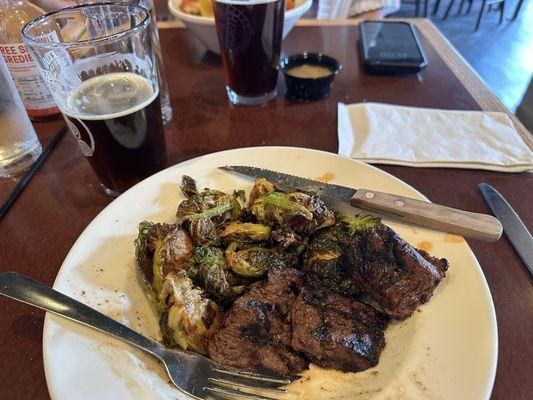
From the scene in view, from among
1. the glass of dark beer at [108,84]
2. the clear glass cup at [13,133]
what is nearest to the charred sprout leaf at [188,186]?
the glass of dark beer at [108,84]

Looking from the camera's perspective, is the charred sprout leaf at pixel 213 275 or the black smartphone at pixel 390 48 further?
the black smartphone at pixel 390 48

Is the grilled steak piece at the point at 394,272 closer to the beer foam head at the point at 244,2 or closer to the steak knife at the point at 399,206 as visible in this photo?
the steak knife at the point at 399,206

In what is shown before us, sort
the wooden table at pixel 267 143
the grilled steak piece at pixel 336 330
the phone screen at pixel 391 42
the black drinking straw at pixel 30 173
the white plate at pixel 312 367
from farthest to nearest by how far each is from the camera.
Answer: the phone screen at pixel 391 42 < the black drinking straw at pixel 30 173 < the wooden table at pixel 267 143 < the grilled steak piece at pixel 336 330 < the white plate at pixel 312 367

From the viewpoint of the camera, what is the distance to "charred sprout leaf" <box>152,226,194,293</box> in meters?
1.20

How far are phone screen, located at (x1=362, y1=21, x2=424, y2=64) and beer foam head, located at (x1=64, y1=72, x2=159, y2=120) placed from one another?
1.47 m

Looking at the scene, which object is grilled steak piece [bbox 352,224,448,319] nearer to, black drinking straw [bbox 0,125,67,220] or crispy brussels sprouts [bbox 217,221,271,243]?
crispy brussels sprouts [bbox 217,221,271,243]

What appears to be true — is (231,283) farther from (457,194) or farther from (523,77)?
(523,77)

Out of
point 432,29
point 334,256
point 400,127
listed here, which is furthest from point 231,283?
point 432,29

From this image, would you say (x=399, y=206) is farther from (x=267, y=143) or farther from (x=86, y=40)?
(x=86, y=40)

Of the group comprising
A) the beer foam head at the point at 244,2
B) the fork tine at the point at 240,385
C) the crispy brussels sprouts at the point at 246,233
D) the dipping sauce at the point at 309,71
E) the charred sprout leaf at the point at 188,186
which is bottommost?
the fork tine at the point at 240,385

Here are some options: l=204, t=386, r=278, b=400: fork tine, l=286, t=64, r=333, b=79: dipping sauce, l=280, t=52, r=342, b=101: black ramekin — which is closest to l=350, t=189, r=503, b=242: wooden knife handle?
l=204, t=386, r=278, b=400: fork tine

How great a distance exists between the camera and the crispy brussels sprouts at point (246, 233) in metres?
1.32

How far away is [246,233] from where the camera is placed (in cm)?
133

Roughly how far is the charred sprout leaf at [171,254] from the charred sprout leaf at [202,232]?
23 mm
